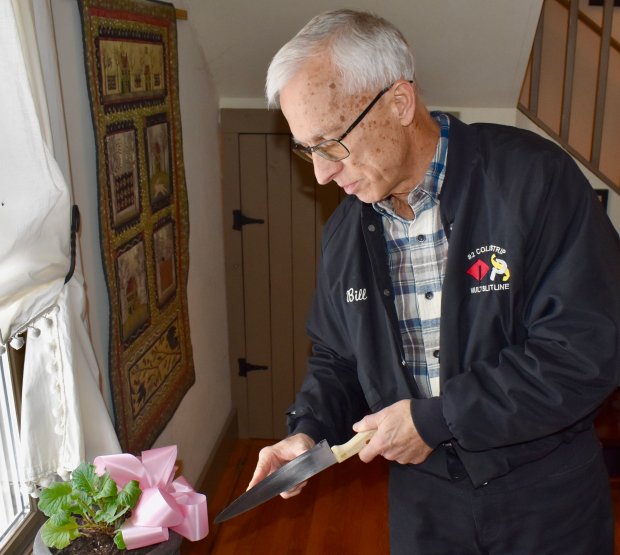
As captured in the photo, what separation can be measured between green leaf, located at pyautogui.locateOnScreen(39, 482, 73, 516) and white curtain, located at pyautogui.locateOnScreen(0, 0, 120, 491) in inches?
9.5

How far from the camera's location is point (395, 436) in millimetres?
1322

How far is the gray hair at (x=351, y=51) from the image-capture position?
1.27 meters

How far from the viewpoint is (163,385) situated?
2549 millimetres

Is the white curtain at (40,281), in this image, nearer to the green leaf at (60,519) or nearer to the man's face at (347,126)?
A: the green leaf at (60,519)

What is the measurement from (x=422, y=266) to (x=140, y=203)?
3.71 ft

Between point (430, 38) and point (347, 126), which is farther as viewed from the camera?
point (430, 38)

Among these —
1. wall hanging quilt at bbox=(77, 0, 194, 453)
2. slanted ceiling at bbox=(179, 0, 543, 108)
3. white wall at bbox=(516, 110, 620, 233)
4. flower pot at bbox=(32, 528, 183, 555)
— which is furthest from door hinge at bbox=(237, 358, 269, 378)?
flower pot at bbox=(32, 528, 183, 555)

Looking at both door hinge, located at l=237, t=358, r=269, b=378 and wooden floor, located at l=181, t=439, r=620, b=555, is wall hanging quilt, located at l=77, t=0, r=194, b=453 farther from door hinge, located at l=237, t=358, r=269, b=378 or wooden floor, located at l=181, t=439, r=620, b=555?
door hinge, located at l=237, t=358, r=269, b=378

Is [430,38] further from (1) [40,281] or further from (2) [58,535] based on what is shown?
(2) [58,535]

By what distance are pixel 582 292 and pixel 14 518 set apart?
144 centimetres

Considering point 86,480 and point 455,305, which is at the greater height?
point 455,305

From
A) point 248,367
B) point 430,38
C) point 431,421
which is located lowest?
point 248,367

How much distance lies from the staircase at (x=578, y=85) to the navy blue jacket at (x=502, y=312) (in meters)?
2.02

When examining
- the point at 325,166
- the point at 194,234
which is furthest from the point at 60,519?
the point at 194,234
